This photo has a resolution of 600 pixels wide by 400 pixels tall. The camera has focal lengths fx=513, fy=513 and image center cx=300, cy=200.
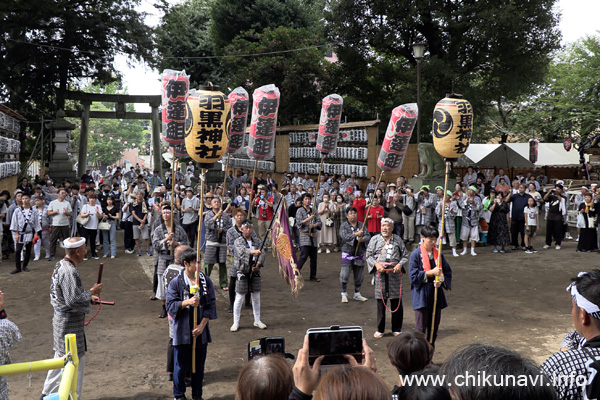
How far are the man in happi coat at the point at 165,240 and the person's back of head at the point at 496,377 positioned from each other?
743 cm

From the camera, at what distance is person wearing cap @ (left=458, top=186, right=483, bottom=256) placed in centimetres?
1469

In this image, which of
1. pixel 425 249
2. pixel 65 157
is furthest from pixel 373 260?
pixel 65 157

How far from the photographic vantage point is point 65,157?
1006 inches

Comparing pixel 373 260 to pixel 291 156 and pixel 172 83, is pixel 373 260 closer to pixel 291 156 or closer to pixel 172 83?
pixel 172 83

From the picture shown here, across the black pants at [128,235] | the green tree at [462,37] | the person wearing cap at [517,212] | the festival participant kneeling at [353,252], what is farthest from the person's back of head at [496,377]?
the green tree at [462,37]

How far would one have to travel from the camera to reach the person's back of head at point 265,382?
2396 mm

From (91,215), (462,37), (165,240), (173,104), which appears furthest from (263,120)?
(462,37)

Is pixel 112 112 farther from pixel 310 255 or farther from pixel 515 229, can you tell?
pixel 515 229

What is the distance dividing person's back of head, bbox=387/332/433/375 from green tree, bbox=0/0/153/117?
80.6 feet

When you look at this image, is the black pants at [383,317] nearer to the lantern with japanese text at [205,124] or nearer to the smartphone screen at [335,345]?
the lantern with japanese text at [205,124]

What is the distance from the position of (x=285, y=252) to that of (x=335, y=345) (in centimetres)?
592

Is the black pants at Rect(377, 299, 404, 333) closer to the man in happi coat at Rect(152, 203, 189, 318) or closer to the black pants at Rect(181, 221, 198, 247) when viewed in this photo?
the man in happi coat at Rect(152, 203, 189, 318)

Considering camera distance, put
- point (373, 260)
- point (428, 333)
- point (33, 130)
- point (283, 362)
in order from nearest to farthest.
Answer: point (283, 362)
point (428, 333)
point (373, 260)
point (33, 130)

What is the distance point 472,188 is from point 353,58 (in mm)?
11794
